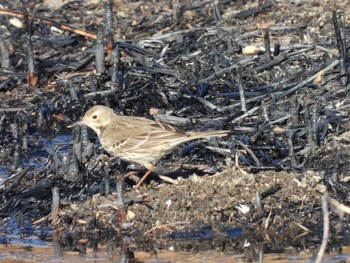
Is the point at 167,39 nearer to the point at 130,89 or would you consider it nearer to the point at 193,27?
the point at 193,27

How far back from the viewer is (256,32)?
533 inches

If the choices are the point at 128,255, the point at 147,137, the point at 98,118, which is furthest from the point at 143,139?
the point at 128,255

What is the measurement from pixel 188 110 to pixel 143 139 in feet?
6.59

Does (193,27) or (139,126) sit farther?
(193,27)

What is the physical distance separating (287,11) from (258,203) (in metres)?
6.09

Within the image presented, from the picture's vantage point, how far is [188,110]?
11672mm

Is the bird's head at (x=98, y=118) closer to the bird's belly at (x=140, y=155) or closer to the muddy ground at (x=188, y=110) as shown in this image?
the muddy ground at (x=188, y=110)

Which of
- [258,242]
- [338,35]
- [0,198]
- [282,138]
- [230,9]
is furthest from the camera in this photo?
[230,9]

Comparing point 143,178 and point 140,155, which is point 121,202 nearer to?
point 143,178

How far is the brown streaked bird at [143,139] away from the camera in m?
9.55

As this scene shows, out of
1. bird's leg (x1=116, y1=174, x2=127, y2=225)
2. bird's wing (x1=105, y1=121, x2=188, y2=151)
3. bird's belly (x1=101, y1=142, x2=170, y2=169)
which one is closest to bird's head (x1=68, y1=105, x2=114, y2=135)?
bird's wing (x1=105, y1=121, x2=188, y2=151)

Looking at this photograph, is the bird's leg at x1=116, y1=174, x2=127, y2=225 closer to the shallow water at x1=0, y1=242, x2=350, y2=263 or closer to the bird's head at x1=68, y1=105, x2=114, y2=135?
the shallow water at x1=0, y1=242, x2=350, y2=263

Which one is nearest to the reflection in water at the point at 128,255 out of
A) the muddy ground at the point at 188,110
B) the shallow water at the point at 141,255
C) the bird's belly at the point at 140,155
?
the shallow water at the point at 141,255

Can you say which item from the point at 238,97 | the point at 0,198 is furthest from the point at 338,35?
the point at 0,198
